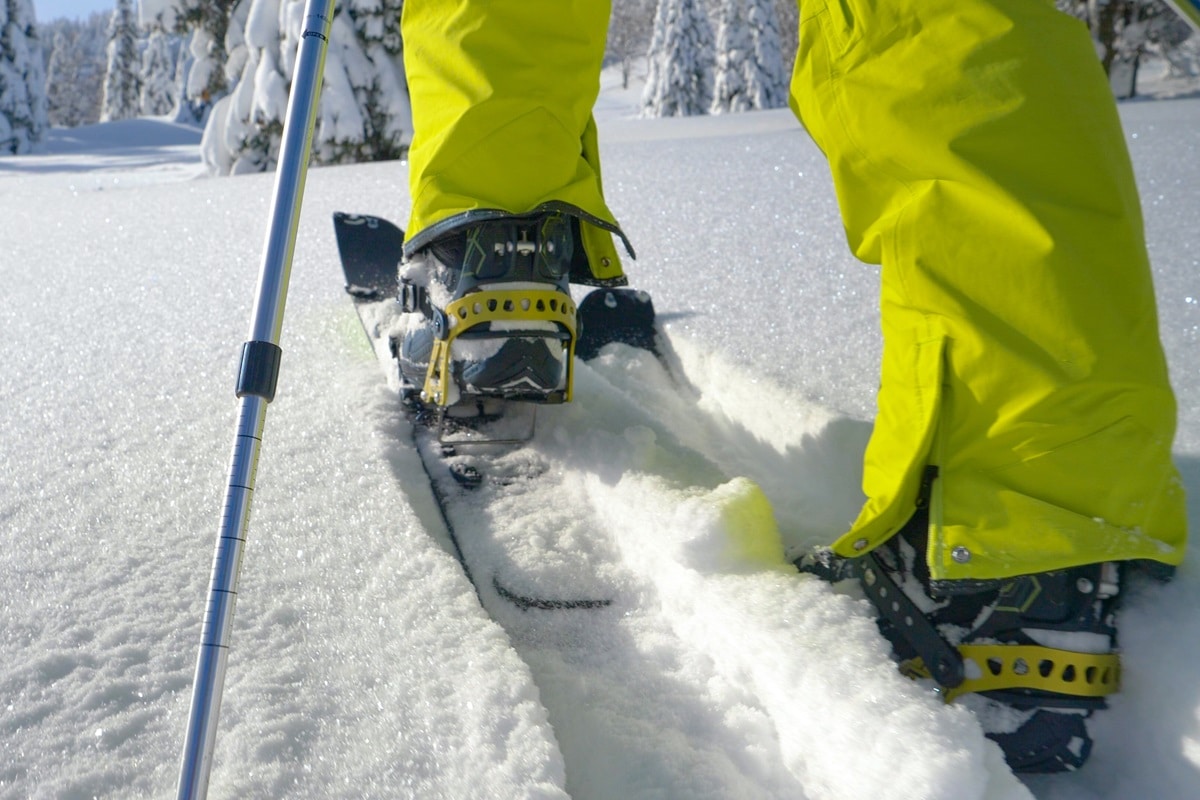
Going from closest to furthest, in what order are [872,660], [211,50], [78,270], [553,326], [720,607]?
[872,660], [720,607], [553,326], [78,270], [211,50]

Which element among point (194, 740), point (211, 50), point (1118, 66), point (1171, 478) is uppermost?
point (1118, 66)

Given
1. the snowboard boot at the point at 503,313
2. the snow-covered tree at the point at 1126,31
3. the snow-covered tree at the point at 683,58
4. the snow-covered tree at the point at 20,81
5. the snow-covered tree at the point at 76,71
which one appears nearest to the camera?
the snowboard boot at the point at 503,313

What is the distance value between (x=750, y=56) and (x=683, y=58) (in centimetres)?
217

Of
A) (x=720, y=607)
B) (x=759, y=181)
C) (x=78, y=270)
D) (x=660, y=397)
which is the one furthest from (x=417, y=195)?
(x=759, y=181)

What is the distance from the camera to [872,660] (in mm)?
727

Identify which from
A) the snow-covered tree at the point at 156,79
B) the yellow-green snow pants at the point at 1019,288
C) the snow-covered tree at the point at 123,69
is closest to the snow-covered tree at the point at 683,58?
the snow-covered tree at the point at 156,79

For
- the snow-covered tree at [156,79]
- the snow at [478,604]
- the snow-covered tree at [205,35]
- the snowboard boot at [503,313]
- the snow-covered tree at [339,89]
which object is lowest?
the snow at [478,604]

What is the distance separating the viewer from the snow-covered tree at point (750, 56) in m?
23.4

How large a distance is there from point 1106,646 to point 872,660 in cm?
20

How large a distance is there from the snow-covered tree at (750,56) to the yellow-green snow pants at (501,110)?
2421 cm

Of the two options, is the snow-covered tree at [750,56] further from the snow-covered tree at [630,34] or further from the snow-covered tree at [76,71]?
the snow-covered tree at [76,71]

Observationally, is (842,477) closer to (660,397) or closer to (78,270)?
(660,397)

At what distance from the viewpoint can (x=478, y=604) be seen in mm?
838

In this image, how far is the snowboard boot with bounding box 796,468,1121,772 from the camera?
0.72 meters
